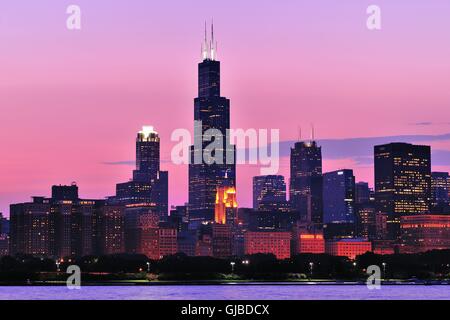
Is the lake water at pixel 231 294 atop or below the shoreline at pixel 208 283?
atop

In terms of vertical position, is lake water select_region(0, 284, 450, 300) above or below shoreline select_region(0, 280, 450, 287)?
above

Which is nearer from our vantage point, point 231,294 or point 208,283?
point 231,294

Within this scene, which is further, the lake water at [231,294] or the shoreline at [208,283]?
the shoreline at [208,283]

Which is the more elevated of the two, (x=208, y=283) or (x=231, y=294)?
(x=231, y=294)

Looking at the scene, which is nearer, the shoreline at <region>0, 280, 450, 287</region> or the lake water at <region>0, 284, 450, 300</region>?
the lake water at <region>0, 284, 450, 300</region>
